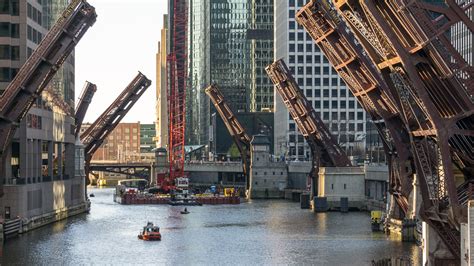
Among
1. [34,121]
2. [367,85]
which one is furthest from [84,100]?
[367,85]

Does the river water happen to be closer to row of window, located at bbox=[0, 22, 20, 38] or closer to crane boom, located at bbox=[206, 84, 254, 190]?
row of window, located at bbox=[0, 22, 20, 38]

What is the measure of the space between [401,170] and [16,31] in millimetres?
25490

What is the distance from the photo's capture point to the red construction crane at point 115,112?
100m

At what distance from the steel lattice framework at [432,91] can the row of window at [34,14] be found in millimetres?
33824

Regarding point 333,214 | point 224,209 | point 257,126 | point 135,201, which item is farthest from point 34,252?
point 257,126

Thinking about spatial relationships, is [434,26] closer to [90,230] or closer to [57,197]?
[90,230]

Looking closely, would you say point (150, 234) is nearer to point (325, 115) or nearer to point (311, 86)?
point (325, 115)

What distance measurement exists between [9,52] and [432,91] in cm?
3652

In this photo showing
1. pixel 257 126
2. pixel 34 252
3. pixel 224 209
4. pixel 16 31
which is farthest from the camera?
pixel 257 126

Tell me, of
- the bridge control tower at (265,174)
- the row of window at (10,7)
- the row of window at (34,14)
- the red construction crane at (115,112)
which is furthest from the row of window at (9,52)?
the bridge control tower at (265,174)

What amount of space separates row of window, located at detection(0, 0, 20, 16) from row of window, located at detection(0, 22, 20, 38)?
764 millimetres

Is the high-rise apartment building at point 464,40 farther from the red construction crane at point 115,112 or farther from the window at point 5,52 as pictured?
the window at point 5,52

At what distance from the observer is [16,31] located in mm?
69625

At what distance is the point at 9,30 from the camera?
2719 inches
